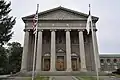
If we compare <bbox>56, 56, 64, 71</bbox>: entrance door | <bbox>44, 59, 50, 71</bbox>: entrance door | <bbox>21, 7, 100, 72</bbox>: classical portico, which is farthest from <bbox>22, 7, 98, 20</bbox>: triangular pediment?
<bbox>44, 59, 50, 71</bbox>: entrance door

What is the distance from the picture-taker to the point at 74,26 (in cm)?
3322

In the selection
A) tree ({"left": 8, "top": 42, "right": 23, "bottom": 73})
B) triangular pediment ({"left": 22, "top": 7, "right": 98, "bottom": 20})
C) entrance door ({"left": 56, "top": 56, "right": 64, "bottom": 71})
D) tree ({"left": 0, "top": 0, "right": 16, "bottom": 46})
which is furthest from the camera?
tree ({"left": 8, "top": 42, "right": 23, "bottom": 73})

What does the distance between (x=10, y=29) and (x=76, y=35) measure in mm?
16283

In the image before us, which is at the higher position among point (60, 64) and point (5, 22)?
point (5, 22)

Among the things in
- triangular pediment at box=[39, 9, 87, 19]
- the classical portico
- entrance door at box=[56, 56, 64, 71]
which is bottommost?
entrance door at box=[56, 56, 64, 71]

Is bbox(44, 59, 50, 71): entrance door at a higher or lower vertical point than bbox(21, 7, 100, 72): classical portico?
lower

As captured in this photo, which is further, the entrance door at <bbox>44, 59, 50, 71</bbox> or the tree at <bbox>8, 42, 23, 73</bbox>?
the tree at <bbox>8, 42, 23, 73</bbox>

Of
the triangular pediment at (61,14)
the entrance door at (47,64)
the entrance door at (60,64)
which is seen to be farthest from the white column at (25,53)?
the entrance door at (60,64)

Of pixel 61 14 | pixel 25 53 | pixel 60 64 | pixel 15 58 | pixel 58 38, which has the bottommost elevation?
pixel 60 64

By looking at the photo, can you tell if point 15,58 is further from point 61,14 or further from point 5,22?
point 5,22

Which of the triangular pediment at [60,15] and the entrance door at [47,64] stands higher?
the triangular pediment at [60,15]

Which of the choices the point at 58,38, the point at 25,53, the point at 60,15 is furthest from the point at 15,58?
the point at 60,15

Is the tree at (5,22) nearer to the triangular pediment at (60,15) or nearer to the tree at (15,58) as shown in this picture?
the triangular pediment at (60,15)

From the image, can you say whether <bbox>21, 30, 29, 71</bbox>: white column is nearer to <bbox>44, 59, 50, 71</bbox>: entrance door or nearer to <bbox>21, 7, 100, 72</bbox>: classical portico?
<bbox>21, 7, 100, 72</bbox>: classical portico
